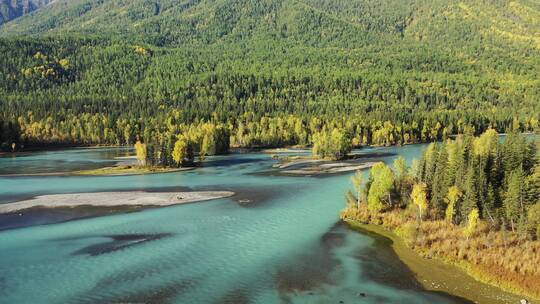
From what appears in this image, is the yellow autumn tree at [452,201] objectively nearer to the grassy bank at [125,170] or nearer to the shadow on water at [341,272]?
the shadow on water at [341,272]

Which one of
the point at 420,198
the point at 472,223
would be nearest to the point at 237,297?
the point at 472,223

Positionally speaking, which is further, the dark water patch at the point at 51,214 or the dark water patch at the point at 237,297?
the dark water patch at the point at 51,214

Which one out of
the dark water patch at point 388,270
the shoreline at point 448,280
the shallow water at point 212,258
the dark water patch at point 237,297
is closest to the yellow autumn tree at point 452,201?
the shoreline at point 448,280

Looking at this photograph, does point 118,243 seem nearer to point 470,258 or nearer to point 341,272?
point 341,272

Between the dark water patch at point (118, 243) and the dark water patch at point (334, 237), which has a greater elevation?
the dark water patch at point (118, 243)

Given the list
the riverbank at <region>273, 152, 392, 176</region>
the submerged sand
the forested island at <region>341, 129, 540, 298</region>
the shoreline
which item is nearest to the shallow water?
the shoreline

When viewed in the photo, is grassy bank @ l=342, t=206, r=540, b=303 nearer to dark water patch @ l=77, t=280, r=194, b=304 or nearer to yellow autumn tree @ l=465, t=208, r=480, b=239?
yellow autumn tree @ l=465, t=208, r=480, b=239
